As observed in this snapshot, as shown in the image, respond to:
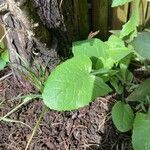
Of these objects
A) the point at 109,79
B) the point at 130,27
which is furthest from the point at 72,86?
the point at 130,27

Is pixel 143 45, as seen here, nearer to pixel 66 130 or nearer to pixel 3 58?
pixel 66 130

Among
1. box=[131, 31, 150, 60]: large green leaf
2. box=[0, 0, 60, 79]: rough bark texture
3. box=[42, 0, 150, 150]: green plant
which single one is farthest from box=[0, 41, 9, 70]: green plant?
box=[131, 31, 150, 60]: large green leaf

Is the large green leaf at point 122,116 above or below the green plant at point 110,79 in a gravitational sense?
below

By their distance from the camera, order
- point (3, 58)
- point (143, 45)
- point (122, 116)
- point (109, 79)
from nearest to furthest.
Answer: point (143, 45), point (122, 116), point (109, 79), point (3, 58)

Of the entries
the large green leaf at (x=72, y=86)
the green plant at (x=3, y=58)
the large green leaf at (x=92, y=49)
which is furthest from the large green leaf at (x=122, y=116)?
the green plant at (x=3, y=58)

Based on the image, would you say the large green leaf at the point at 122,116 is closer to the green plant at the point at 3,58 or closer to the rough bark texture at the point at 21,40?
the rough bark texture at the point at 21,40

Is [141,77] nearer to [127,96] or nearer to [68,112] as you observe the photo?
[127,96]

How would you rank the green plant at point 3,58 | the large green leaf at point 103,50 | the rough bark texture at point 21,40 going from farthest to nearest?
1. the green plant at point 3,58
2. the large green leaf at point 103,50
3. the rough bark texture at point 21,40
